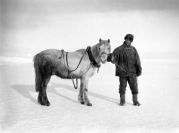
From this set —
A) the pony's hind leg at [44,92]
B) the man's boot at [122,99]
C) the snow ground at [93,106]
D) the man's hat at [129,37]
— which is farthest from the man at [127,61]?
the pony's hind leg at [44,92]

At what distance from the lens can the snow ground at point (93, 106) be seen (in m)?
3.87

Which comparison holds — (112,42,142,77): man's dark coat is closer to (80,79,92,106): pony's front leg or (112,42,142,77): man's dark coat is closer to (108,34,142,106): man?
(108,34,142,106): man

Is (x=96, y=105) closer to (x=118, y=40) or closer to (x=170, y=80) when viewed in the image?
(x=118, y=40)

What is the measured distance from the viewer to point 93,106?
463 cm

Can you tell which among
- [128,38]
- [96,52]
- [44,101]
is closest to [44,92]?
[44,101]

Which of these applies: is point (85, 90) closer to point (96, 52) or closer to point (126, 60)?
point (96, 52)

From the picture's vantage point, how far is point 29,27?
484cm

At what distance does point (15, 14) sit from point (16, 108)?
4.10 feet

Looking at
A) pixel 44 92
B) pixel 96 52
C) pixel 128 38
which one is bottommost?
pixel 44 92

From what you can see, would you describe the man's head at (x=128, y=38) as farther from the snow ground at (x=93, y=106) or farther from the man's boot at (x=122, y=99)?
the snow ground at (x=93, y=106)

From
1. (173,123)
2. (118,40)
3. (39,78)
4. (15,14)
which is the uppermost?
(15,14)

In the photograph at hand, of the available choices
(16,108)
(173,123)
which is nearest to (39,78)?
(16,108)

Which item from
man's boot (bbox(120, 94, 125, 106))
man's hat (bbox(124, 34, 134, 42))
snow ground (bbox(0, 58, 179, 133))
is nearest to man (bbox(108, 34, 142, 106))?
man's hat (bbox(124, 34, 134, 42))

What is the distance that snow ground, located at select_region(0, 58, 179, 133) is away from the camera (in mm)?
3869
